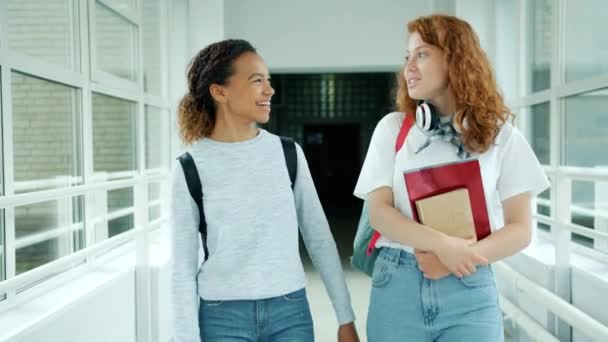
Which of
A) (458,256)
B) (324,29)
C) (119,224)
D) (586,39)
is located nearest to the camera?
(458,256)

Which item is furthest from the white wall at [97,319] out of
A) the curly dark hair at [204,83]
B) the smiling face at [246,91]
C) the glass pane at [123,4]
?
the glass pane at [123,4]

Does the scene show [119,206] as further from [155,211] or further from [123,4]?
[123,4]

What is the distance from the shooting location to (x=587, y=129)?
2.81m

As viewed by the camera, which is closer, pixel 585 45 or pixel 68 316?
pixel 68 316

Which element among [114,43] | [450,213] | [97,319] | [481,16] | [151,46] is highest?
[481,16]

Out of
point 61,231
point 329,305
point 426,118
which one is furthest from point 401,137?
point 329,305

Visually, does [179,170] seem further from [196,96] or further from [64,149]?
[64,149]

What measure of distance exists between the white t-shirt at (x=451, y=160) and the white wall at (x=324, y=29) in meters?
3.67

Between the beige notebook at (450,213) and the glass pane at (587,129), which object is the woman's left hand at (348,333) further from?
the glass pane at (587,129)

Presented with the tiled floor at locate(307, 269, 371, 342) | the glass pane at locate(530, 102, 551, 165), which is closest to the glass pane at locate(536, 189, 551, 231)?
the glass pane at locate(530, 102, 551, 165)

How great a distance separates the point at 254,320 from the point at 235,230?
20 centimetres

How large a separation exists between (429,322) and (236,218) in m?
0.48

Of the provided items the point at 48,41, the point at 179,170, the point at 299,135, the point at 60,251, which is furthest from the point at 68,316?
the point at 299,135

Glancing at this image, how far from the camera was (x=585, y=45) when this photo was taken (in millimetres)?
2707
